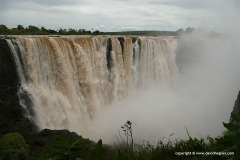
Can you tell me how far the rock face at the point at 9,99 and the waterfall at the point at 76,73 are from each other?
0.25 meters

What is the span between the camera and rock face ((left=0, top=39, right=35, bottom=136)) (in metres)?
15.9

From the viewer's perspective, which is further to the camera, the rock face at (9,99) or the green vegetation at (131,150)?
the rock face at (9,99)

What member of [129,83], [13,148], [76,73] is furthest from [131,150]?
[129,83]

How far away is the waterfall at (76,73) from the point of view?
16672 mm

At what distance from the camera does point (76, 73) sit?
65.2 ft

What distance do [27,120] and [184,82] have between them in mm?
17951

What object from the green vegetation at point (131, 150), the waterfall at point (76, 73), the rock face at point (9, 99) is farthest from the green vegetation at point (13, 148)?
the green vegetation at point (131, 150)

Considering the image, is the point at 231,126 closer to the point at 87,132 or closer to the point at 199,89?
the point at 87,132

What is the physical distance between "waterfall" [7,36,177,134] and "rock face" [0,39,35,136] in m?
0.25

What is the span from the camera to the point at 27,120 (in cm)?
1628

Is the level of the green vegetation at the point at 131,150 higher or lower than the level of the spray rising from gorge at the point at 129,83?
higher

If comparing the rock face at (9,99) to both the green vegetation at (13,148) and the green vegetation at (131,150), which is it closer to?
the green vegetation at (13,148)

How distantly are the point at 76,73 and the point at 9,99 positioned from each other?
437 cm

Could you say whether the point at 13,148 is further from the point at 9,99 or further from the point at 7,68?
the point at 7,68
